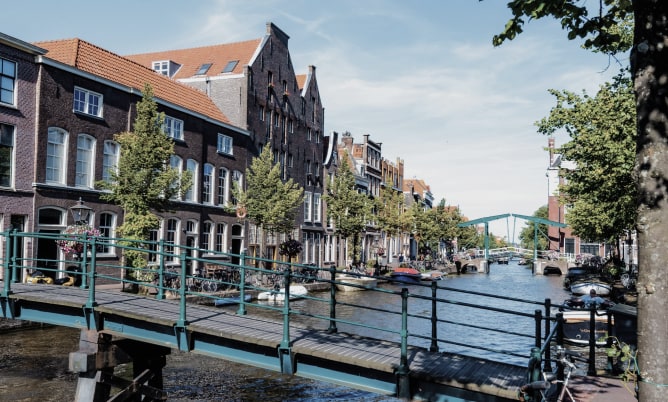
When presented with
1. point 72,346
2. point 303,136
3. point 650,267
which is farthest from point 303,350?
point 303,136

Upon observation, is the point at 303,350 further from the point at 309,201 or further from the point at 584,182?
the point at 309,201

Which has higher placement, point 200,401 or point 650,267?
point 650,267

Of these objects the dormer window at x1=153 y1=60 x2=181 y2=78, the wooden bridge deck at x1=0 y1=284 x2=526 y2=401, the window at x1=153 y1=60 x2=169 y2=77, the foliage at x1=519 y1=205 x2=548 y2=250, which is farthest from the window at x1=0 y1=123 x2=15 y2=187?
the foliage at x1=519 y1=205 x2=548 y2=250

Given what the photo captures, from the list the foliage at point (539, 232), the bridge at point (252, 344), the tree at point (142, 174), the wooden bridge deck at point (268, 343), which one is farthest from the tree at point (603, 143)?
the foliage at point (539, 232)

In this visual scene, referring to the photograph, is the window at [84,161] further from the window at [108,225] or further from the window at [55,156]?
the window at [108,225]

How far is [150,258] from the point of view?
28203 mm

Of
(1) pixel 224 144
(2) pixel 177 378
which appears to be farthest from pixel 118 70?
(2) pixel 177 378

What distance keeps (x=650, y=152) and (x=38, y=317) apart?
384 inches

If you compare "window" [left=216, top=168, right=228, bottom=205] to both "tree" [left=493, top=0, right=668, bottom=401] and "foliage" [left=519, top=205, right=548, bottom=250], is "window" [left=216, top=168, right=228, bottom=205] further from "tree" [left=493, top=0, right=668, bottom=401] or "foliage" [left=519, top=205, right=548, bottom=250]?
"foliage" [left=519, top=205, right=548, bottom=250]

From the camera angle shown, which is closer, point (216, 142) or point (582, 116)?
point (582, 116)

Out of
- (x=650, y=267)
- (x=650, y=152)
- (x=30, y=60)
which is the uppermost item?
(x=30, y=60)

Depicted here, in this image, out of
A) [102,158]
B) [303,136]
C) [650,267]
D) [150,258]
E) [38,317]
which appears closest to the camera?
[650,267]

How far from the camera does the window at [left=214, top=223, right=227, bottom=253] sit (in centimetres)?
3466

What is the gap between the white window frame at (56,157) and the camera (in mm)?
23562
